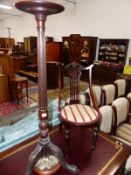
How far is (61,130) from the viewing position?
1657 millimetres

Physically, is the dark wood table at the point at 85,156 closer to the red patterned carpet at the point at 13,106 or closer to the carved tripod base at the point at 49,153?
the carved tripod base at the point at 49,153

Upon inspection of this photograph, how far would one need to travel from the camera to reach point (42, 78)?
39.6 inches

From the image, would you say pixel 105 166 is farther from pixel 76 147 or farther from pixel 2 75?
pixel 2 75

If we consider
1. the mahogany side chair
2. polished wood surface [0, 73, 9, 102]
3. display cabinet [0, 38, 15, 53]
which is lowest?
polished wood surface [0, 73, 9, 102]

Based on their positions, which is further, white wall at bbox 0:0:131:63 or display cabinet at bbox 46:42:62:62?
display cabinet at bbox 46:42:62:62

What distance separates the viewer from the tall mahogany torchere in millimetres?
844

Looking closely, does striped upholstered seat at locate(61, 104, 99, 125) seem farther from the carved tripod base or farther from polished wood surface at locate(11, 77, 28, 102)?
polished wood surface at locate(11, 77, 28, 102)

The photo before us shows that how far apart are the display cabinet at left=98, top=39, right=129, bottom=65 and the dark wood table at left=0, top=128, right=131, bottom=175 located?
14.2 ft

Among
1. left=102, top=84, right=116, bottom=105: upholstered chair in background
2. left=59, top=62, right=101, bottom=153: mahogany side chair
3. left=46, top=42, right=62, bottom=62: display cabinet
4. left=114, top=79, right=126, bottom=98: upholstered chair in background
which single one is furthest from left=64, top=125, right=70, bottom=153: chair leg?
left=46, top=42, right=62, bottom=62: display cabinet

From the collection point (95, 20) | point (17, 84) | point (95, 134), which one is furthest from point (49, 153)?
point (95, 20)

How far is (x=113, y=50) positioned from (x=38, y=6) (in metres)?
5.01

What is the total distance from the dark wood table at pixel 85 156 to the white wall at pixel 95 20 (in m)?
4.49

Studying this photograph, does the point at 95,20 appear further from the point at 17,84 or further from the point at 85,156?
the point at 85,156

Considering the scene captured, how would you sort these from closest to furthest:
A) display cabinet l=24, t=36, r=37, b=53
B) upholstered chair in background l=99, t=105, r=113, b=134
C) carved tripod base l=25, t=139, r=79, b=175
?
carved tripod base l=25, t=139, r=79, b=175
upholstered chair in background l=99, t=105, r=113, b=134
display cabinet l=24, t=36, r=37, b=53
